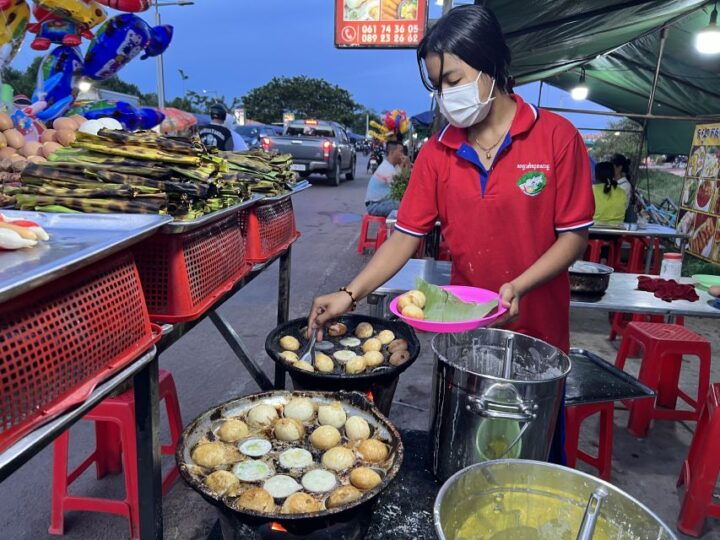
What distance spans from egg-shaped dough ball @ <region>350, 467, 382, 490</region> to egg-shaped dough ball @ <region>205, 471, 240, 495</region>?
296 millimetres

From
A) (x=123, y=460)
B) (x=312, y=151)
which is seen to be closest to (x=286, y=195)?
(x=123, y=460)

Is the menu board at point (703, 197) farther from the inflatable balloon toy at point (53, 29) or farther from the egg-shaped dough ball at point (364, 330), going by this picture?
the inflatable balloon toy at point (53, 29)

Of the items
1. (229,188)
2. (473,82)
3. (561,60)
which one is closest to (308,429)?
(229,188)

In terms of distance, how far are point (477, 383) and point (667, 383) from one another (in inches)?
127

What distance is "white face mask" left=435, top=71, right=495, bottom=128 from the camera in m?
1.92

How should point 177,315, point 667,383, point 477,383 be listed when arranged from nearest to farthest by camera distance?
1. point 477,383
2. point 177,315
3. point 667,383

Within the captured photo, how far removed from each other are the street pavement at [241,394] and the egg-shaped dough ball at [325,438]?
1.46 meters

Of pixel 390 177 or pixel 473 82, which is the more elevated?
pixel 473 82

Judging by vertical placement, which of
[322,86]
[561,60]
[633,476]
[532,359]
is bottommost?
[633,476]

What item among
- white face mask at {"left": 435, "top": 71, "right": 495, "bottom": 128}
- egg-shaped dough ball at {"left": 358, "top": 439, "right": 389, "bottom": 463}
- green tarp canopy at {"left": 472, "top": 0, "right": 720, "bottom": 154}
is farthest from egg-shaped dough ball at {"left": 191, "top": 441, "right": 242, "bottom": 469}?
green tarp canopy at {"left": 472, "top": 0, "right": 720, "bottom": 154}

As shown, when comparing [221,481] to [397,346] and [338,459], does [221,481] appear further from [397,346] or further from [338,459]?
[397,346]

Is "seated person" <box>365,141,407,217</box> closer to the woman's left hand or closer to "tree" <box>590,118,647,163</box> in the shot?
the woman's left hand

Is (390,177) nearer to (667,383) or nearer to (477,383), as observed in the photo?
(667,383)

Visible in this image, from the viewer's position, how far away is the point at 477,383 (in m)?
1.30
